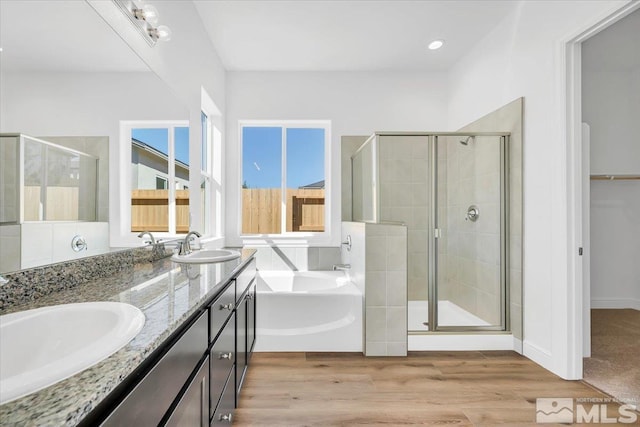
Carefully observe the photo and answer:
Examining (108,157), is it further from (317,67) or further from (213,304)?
(317,67)

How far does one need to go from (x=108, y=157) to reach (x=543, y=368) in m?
2.95

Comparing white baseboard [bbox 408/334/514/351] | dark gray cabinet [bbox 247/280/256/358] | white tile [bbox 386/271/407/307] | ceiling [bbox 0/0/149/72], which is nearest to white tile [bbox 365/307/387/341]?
white tile [bbox 386/271/407/307]

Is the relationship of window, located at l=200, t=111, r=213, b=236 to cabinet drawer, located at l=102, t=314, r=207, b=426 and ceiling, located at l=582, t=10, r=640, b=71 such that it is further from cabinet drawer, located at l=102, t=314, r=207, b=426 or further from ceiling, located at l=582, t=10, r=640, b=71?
ceiling, located at l=582, t=10, r=640, b=71

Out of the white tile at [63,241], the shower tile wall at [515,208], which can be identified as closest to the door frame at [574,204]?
the shower tile wall at [515,208]

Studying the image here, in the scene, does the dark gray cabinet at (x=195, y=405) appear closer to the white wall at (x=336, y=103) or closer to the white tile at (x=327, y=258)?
the white tile at (x=327, y=258)

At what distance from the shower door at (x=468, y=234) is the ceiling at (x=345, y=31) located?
988mm

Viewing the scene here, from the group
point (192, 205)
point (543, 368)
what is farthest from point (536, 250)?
point (192, 205)

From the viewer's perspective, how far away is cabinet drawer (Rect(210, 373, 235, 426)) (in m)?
1.19

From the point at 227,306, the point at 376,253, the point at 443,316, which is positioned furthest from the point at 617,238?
the point at 227,306

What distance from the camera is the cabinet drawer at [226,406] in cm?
119

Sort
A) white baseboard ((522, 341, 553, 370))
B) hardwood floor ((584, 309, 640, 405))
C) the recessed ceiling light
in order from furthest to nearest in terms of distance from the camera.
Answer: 1. the recessed ceiling light
2. white baseboard ((522, 341, 553, 370))
3. hardwood floor ((584, 309, 640, 405))

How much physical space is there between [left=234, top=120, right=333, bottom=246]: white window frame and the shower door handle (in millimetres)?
1390

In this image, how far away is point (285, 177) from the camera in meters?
3.49

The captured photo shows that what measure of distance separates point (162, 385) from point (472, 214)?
2.69 m
